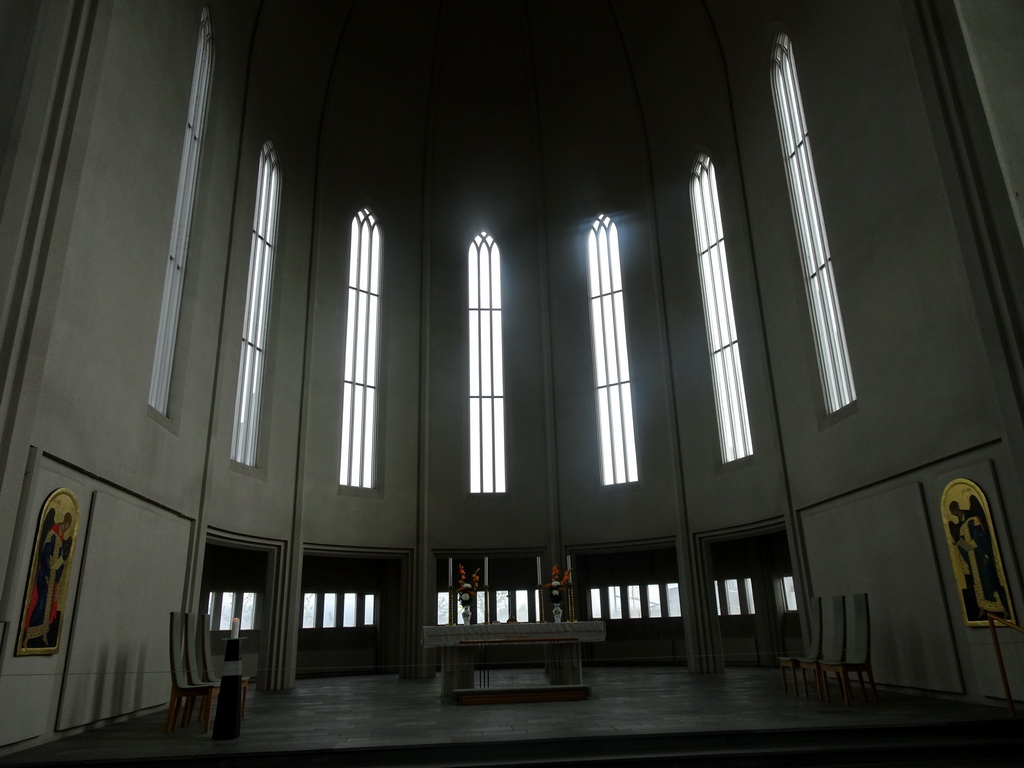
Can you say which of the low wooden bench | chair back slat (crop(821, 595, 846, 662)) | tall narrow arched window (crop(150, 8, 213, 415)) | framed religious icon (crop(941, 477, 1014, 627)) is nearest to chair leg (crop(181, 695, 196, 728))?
the low wooden bench

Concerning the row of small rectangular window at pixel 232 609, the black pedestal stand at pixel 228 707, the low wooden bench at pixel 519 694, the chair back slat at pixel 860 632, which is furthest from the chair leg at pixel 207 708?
the row of small rectangular window at pixel 232 609

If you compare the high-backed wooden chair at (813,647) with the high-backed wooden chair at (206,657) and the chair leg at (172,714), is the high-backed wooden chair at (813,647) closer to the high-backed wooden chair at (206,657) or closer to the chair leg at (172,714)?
the high-backed wooden chair at (206,657)

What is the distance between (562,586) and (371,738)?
196 inches

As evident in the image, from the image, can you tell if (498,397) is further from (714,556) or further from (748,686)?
(748,686)

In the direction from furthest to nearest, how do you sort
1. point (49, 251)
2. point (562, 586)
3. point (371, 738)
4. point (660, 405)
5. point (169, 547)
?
point (660, 405)
point (562, 586)
point (169, 547)
point (49, 251)
point (371, 738)

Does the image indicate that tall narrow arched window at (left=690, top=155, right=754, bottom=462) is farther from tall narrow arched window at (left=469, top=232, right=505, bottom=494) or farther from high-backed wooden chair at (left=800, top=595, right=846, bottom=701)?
tall narrow arched window at (left=469, top=232, right=505, bottom=494)

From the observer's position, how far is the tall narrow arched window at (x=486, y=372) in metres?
16.2

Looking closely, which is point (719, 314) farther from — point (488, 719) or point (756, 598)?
point (488, 719)

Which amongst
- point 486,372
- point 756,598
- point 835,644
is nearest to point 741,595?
point 756,598

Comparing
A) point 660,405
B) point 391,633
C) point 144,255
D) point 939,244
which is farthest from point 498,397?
point 939,244

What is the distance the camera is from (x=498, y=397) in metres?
16.7

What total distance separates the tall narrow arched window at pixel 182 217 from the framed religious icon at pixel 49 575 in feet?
9.59

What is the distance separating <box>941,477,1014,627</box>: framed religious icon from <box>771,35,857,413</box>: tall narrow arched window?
8.34ft

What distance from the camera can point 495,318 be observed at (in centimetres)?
1723
